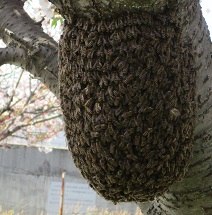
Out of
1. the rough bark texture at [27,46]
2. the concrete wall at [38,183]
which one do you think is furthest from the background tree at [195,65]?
the concrete wall at [38,183]

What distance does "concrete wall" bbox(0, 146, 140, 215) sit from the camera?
324 inches

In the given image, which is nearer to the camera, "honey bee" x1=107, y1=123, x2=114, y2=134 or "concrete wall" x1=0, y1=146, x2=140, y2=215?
"honey bee" x1=107, y1=123, x2=114, y2=134

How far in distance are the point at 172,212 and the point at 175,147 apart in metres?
0.44

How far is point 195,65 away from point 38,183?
26.1 ft

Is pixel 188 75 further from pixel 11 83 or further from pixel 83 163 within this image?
pixel 11 83

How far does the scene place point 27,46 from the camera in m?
1.30

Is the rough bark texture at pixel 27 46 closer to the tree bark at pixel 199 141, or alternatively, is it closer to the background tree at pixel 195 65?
the background tree at pixel 195 65

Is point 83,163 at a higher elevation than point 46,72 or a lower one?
lower

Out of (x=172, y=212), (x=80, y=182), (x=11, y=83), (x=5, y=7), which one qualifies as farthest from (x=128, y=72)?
(x=80, y=182)

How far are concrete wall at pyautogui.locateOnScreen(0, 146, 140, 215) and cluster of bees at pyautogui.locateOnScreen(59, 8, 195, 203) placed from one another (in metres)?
7.29

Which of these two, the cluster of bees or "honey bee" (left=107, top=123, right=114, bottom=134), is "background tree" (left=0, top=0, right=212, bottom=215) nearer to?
the cluster of bees

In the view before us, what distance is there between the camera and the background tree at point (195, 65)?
2.93ft

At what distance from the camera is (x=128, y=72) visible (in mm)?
829

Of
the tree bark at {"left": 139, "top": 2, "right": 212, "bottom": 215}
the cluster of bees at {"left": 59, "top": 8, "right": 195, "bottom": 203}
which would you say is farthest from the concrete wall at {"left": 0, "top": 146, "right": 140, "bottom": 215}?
the cluster of bees at {"left": 59, "top": 8, "right": 195, "bottom": 203}
